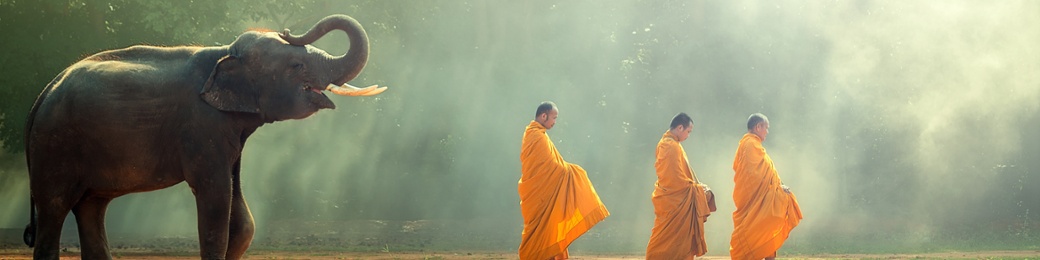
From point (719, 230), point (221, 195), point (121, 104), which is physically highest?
point (121, 104)

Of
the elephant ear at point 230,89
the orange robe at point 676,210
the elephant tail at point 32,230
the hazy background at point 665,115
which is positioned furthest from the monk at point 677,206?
the hazy background at point 665,115

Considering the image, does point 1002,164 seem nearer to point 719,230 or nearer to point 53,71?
point 719,230

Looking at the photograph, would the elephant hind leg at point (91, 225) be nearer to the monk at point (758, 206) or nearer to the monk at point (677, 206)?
the monk at point (677, 206)

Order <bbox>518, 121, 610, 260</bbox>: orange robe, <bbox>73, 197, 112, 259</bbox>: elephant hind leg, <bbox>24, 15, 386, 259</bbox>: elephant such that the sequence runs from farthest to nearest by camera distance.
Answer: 1. <bbox>518, 121, 610, 260</bbox>: orange robe
2. <bbox>73, 197, 112, 259</bbox>: elephant hind leg
3. <bbox>24, 15, 386, 259</bbox>: elephant

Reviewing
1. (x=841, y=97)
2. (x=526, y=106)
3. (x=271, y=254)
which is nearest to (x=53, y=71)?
(x=271, y=254)

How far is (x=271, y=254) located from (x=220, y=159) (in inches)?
394

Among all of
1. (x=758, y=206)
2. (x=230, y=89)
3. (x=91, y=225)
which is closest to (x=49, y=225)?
(x=91, y=225)

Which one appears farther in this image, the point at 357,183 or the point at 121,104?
the point at 357,183

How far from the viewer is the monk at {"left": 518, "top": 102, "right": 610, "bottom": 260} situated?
13875mm

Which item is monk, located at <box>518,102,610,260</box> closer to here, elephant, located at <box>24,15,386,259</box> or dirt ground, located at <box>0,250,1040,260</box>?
dirt ground, located at <box>0,250,1040,260</box>

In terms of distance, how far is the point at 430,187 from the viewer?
31203 mm

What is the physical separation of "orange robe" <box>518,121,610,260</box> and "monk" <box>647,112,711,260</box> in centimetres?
80

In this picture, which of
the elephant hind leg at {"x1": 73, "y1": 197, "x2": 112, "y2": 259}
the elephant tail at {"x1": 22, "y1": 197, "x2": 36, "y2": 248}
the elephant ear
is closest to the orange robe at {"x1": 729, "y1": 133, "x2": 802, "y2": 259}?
the elephant ear

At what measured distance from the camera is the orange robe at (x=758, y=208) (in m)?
14.6
